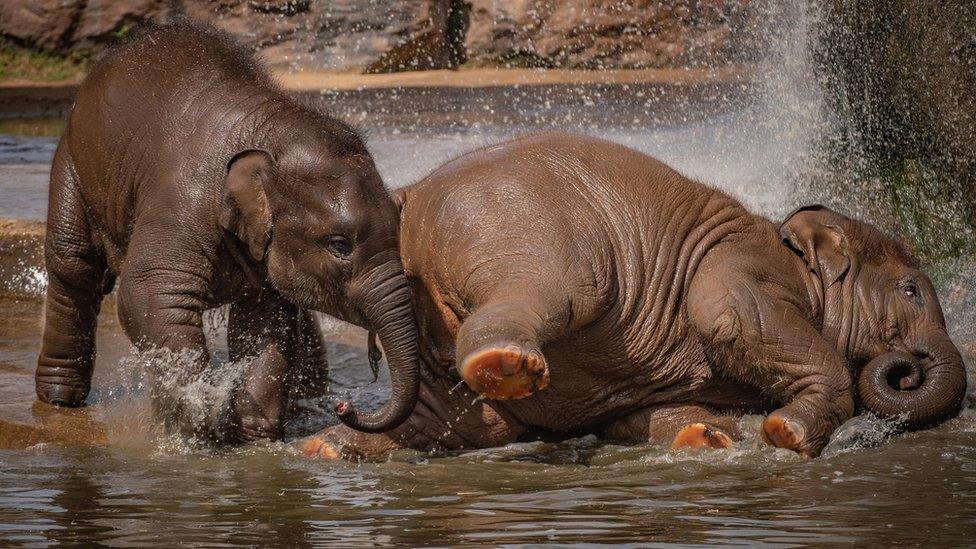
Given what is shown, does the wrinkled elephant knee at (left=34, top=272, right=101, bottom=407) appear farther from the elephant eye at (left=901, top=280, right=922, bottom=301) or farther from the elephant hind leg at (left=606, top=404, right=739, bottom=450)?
the elephant eye at (left=901, top=280, right=922, bottom=301)

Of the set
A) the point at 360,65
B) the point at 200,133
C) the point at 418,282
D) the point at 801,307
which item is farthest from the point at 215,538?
the point at 360,65

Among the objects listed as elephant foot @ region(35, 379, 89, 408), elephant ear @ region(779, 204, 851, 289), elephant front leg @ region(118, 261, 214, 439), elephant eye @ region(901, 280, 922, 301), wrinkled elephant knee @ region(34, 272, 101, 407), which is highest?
elephant ear @ region(779, 204, 851, 289)

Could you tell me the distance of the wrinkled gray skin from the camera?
6.44 meters

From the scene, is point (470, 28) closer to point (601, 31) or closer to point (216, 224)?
point (601, 31)

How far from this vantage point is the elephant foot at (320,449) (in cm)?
654

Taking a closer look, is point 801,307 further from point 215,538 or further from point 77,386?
point 77,386

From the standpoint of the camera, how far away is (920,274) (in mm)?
7215

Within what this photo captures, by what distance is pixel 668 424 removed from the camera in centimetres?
684

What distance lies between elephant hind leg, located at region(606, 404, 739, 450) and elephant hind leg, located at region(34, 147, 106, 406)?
105 inches

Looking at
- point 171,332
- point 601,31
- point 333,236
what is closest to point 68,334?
point 171,332

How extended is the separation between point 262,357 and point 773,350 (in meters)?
2.32

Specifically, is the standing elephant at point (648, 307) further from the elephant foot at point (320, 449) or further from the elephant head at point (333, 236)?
the elephant head at point (333, 236)

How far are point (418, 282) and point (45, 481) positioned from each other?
5.80 feet

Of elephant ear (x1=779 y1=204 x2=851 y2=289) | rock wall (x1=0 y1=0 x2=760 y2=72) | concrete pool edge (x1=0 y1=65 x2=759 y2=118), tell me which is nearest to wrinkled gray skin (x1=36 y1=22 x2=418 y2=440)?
elephant ear (x1=779 y1=204 x2=851 y2=289)
